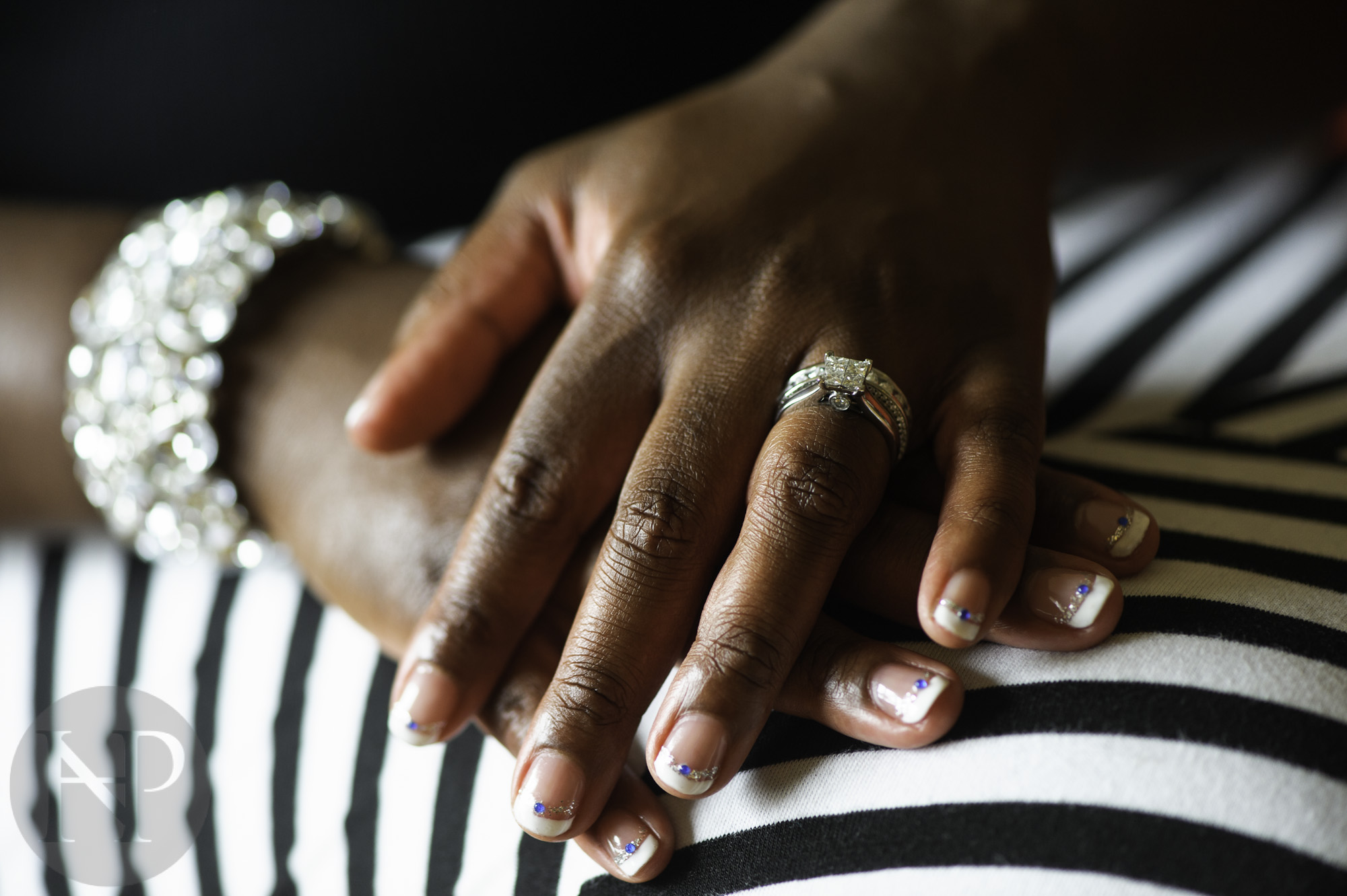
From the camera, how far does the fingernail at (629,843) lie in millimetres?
565

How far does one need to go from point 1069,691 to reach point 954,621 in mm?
71

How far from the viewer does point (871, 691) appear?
1.81ft

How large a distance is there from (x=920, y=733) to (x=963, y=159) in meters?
0.53

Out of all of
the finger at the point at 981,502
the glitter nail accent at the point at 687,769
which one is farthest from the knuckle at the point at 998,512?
the glitter nail accent at the point at 687,769

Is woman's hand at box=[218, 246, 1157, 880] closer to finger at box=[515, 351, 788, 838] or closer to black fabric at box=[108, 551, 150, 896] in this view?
finger at box=[515, 351, 788, 838]

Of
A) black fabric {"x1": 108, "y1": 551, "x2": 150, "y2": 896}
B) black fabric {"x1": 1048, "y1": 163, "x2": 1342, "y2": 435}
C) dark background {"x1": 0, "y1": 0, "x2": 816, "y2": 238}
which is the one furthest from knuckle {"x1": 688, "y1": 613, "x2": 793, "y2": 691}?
dark background {"x1": 0, "y1": 0, "x2": 816, "y2": 238}

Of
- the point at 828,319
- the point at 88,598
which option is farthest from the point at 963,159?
the point at 88,598

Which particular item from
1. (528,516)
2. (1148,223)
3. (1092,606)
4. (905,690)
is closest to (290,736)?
(528,516)

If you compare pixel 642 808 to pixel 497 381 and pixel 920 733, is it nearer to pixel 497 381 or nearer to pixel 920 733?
pixel 920 733

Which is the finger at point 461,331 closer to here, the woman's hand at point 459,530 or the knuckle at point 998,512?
the woman's hand at point 459,530

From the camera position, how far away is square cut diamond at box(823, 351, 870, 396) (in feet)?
2.11

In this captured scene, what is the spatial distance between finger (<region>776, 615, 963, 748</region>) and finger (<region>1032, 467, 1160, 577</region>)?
0.44 ft

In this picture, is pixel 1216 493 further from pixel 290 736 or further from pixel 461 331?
pixel 290 736

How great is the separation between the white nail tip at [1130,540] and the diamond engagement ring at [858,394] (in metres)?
0.15
